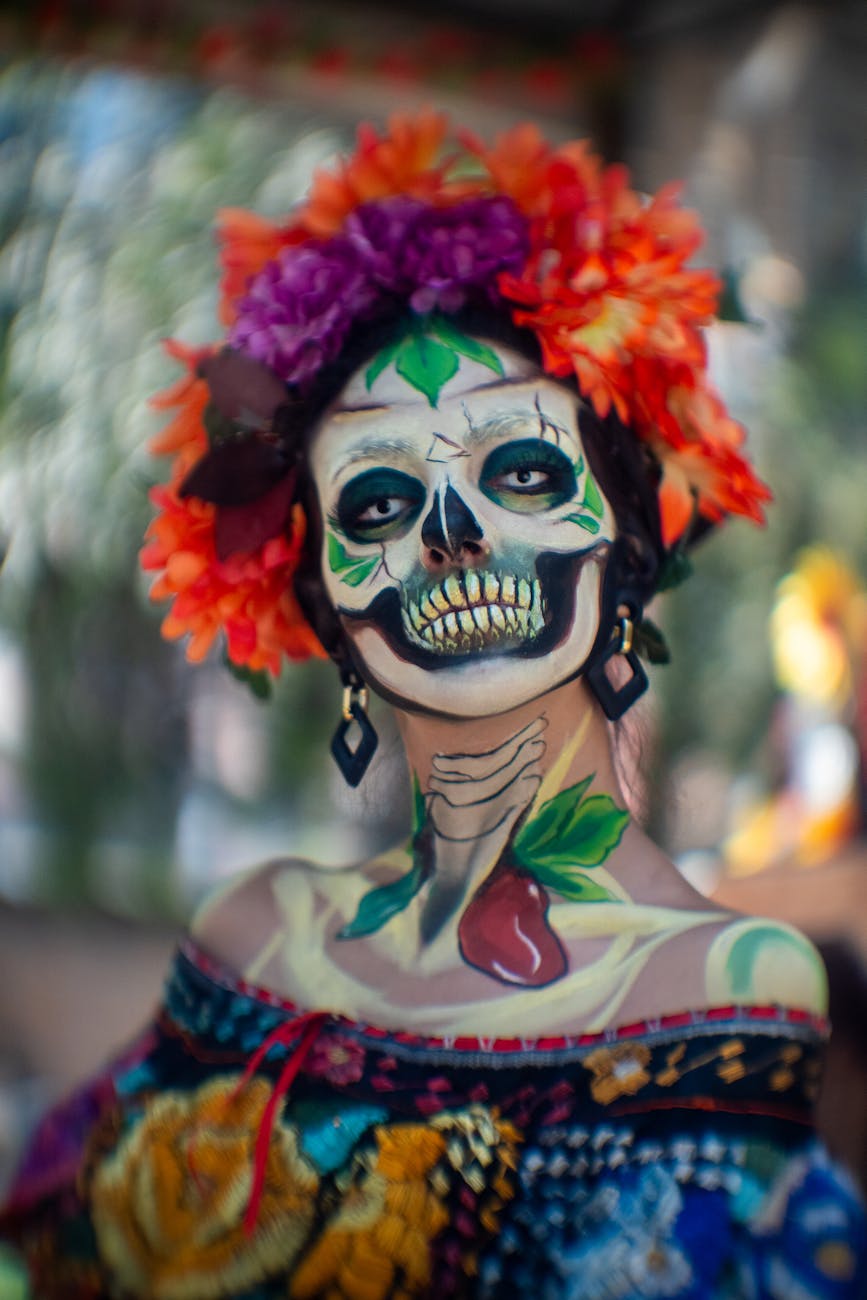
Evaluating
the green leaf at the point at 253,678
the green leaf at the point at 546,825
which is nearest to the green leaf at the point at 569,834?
the green leaf at the point at 546,825

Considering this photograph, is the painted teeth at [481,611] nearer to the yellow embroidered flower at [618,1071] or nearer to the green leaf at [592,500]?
the green leaf at [592,500]

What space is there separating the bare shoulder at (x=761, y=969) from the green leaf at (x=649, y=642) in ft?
0.75

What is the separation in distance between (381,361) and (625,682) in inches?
13.1

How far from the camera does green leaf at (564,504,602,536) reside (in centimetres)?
94

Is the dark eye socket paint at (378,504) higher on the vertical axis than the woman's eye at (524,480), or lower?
lower

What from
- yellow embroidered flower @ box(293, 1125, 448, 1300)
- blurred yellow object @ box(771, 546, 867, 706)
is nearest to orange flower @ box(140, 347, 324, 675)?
yellow embroidered flower @ box(293, 1125, 448, 1300)

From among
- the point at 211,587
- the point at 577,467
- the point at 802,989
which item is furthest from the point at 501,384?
the point at 802,989

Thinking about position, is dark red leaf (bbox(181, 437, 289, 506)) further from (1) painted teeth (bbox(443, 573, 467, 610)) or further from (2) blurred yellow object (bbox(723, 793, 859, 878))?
(2) blurred yellow object (bbox(723, 793, 859, 878))

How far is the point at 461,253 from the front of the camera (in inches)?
38.5

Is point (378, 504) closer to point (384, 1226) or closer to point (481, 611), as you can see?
point (481, 611)

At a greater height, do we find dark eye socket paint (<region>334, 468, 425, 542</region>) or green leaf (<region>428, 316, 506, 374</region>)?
green leaf (<region>428, 316, 506, 374</region>)

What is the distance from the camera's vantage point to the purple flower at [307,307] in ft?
3.29

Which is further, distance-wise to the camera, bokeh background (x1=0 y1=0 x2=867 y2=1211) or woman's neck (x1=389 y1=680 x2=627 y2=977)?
bokeh background (x1=0 y1=0 x2=867 y2=1211)

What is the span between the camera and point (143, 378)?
2012 millimetres
